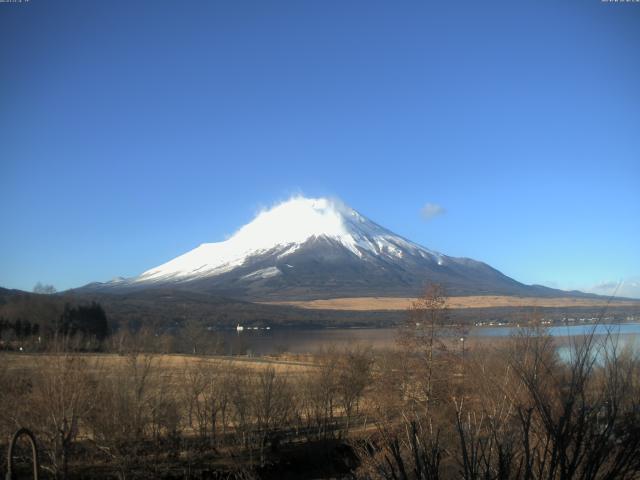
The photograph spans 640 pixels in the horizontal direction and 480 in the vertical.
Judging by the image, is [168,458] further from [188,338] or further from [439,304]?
[188,338]

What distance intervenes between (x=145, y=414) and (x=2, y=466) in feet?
19.1

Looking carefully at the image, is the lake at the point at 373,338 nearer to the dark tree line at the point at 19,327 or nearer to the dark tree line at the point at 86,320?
the dark tree line at the point at 86,320

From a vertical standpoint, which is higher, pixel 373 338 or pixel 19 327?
pixel 19 327

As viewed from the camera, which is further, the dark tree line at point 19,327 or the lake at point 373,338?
the dark tree line at point 19,327

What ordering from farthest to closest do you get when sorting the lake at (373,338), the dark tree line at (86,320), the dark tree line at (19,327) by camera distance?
the dark tree line at (86,320) → the dark tree line at (19,327) → the lake at (373,338)

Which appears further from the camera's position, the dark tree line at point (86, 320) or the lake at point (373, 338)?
the dark tree line at point (86, 320)

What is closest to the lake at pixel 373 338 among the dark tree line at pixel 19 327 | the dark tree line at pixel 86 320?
the dark tree line at pixel 86 320

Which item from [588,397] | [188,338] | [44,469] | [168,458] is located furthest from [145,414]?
[188,338]

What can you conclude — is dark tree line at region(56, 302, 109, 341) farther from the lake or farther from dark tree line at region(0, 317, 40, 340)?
the lake

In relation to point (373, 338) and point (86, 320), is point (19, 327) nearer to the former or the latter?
point (86, 320)

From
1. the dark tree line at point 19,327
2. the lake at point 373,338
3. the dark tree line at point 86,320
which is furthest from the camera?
the dark tree line at point 86,320

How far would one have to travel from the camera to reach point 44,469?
70.0 ft

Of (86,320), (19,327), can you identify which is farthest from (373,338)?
(19,327)

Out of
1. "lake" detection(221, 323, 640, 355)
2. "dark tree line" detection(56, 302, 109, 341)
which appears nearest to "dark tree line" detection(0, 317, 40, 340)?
"dark tree line" detection(56, 302, 109, 341)
